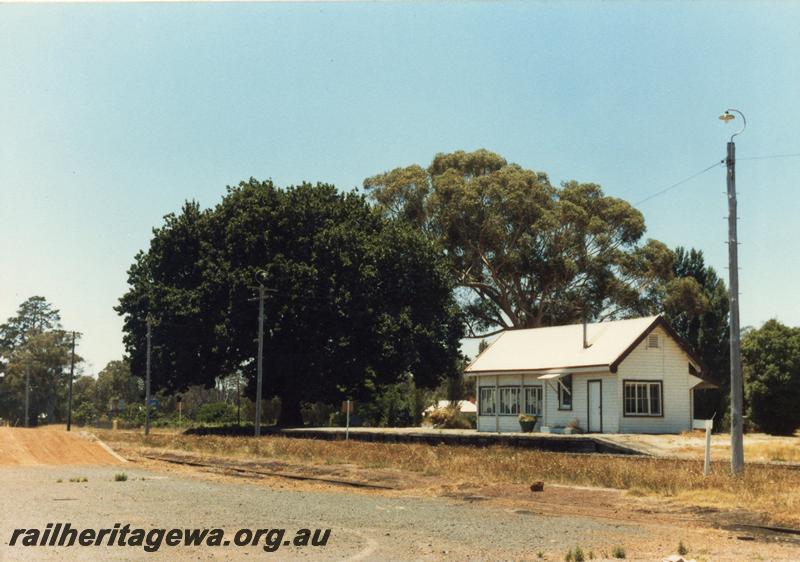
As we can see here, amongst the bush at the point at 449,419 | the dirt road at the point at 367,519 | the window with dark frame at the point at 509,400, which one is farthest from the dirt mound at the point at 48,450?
the bush at the point at 449,419

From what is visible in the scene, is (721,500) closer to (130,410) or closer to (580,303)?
(580,303)

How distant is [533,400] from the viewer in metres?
49.2

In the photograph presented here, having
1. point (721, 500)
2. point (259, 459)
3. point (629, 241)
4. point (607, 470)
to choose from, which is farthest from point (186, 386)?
point (721, 500)

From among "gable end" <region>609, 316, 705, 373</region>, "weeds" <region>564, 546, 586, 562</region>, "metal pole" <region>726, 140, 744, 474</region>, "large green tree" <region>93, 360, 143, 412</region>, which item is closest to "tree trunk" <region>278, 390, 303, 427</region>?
"gable end" <region>609, 316, 705, 373</region>

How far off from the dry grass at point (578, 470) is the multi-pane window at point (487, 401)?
1609cm

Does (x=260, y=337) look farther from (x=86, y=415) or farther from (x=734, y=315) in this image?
(x=86, y=415)

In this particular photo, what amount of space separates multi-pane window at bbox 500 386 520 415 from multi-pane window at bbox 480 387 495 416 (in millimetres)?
918

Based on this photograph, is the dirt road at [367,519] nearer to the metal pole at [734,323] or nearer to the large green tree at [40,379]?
the metal pole at [734,323]

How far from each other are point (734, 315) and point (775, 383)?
101 ft

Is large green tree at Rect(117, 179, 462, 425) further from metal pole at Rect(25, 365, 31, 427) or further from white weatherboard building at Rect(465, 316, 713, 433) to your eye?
metal pole at Rect(25, 365, 31, 427)

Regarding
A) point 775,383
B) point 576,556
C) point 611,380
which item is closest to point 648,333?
point 611,380

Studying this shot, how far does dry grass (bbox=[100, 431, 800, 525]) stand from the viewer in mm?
19672

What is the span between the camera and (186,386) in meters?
61.2

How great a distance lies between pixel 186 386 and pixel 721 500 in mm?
46789
